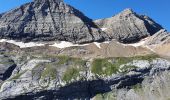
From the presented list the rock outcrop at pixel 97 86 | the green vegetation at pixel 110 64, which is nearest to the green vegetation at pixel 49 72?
the rock outcrop at pixel 97 86

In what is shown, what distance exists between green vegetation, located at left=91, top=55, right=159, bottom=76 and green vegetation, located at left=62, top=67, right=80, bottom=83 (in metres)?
6.83

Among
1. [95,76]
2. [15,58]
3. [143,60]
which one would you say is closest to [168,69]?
[143,60]

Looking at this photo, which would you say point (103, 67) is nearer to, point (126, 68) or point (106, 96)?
point (126, 68)

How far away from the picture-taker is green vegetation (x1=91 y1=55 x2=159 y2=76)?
170m

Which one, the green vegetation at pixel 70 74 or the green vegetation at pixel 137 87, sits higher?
the green vegetation at pixel 70 74

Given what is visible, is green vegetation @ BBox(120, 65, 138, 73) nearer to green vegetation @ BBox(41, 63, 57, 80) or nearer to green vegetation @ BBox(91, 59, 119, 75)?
green vegetation @ BBox(91, 59, 119, 75)

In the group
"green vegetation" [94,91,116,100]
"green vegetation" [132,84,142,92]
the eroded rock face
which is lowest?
"green vegetation" [94,91,116,100]

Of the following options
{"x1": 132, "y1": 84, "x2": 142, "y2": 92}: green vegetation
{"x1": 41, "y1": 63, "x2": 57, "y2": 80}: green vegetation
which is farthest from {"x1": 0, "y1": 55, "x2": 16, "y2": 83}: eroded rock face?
{"x1": 132, "y1": 84, "x2": 142, "y2": 92}: green vegetation

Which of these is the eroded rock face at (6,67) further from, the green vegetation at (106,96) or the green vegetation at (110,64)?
the green vegetation at (106,96)

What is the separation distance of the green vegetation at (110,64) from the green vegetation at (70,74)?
6.83 m

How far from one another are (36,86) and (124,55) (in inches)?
1958

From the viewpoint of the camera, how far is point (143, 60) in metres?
174

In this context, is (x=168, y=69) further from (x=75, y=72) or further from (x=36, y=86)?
(x=36, y=86)

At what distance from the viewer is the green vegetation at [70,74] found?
546 ft
